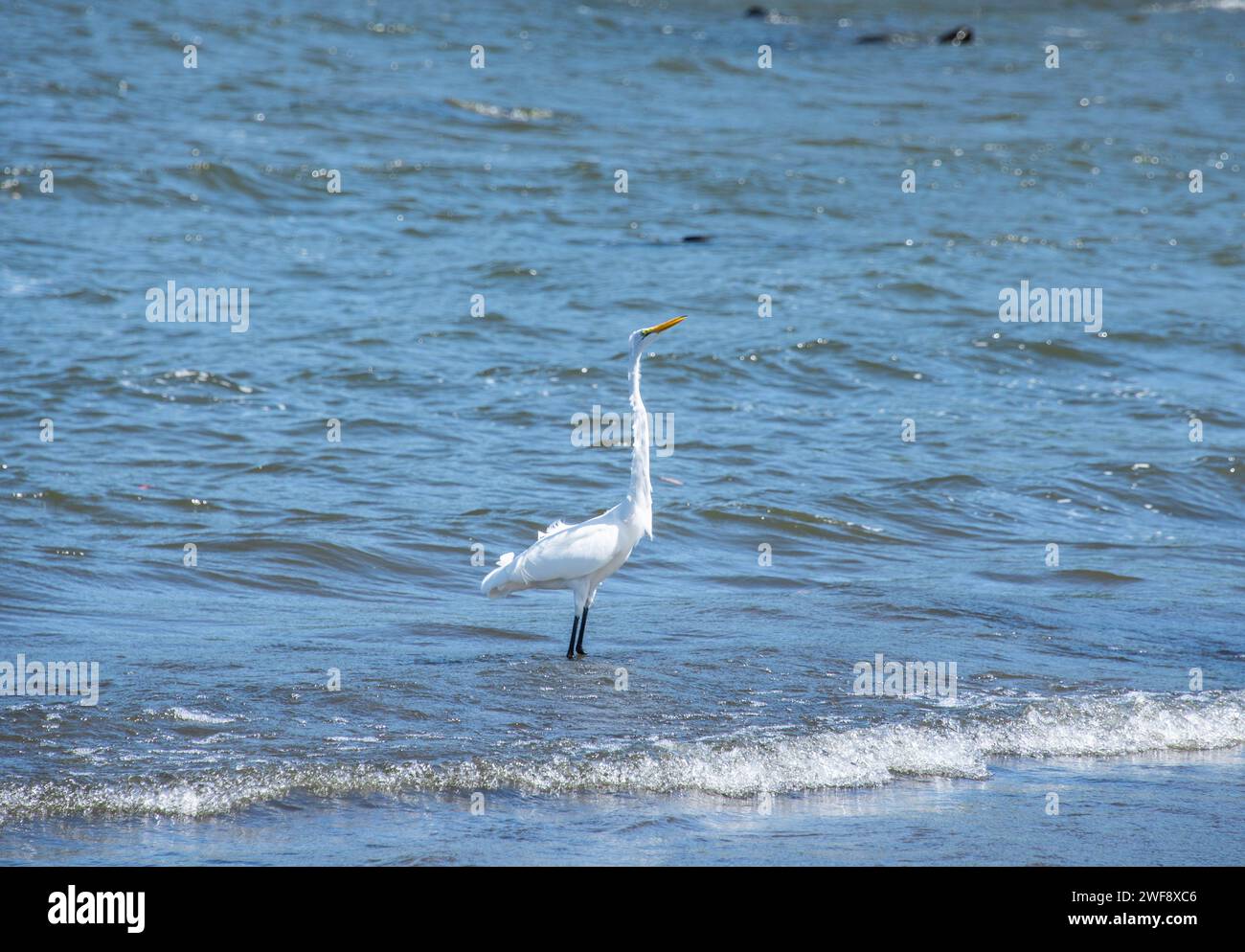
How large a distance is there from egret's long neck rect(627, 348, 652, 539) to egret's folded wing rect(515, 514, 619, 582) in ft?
0.63

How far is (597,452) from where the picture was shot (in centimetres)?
1201

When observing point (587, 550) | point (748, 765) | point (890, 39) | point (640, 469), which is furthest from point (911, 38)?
point (748, 765)

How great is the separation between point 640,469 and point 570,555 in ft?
2.07

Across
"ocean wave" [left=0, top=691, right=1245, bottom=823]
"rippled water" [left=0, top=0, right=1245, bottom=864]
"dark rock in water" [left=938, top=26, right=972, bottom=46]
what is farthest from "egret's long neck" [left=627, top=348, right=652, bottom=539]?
"dark rock in water" [left=938, top=26, right=972, bottom=46]

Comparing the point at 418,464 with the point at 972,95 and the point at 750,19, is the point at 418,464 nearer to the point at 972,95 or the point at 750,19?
the point at 972,95

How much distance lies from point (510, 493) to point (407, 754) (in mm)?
4905

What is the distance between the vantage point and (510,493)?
10.8 metres

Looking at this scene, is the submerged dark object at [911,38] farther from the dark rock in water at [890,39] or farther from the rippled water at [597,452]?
the rippled water at [597,452]

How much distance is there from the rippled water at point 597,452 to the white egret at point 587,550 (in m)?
0.32

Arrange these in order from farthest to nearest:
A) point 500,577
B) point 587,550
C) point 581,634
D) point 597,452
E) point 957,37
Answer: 1. point 957,37
2. point 597,452
3. point 500,577
4. point 587,550
5. point 581,634

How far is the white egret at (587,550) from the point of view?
25.9 ft

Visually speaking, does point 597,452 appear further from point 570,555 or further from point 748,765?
point 748,765

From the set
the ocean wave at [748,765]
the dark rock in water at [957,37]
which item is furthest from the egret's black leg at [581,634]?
the dark rock in water at [957,37]

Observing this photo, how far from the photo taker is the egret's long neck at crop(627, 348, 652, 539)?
317 inches
